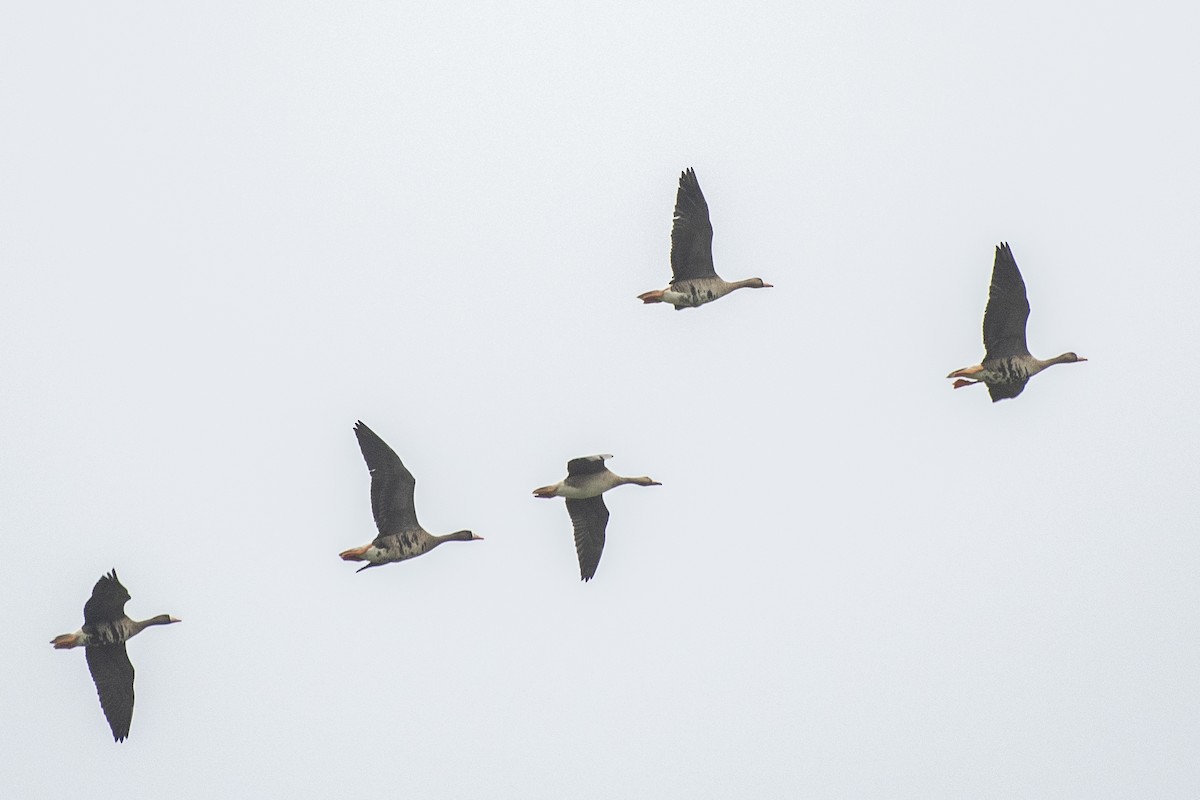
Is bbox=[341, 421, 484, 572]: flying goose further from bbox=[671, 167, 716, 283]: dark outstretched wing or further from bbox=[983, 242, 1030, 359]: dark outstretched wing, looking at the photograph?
bbox=[983, 242, 1030, 359]: dark outstretched wing

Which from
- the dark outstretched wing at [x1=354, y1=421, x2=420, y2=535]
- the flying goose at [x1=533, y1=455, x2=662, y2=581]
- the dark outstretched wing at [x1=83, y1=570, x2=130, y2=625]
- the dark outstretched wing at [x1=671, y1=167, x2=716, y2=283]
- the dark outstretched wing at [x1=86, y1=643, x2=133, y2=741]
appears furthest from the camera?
the flying goose at [x1=533, y1=455, x2=662, y2=581]

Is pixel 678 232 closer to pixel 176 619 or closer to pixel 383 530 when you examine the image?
pixel 383 530

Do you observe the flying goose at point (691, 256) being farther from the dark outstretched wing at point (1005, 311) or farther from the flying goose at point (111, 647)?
the flying goose at point (111, 647)

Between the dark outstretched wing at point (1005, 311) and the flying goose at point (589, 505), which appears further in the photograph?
the flying goose at point (589, 505)

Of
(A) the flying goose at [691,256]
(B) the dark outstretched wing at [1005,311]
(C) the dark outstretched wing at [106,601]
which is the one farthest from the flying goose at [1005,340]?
(C) the dark outstretched wing at [106,601]

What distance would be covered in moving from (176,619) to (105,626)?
5.71 feet

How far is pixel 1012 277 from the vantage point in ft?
112

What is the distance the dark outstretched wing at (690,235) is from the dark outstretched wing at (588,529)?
4062mm

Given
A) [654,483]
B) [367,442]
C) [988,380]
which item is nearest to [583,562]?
[654,483]

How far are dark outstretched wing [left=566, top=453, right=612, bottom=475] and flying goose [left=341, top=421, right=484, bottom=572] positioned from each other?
2.51 m

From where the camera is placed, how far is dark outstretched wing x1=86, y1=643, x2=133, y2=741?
3650cm

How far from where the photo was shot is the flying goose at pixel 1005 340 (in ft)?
112

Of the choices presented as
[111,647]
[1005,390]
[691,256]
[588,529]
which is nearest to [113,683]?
[111,647]

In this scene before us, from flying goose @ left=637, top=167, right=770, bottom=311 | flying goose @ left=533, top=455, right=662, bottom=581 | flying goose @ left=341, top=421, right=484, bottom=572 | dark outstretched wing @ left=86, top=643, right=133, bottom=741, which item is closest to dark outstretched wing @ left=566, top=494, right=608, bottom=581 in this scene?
flying goose @ left=533, top=455, right=662, bottom=581
